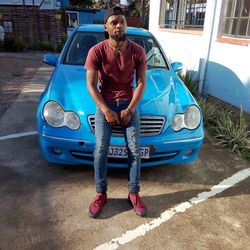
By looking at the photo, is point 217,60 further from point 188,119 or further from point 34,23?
point 34,23

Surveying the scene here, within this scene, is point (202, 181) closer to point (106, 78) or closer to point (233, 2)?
point (106, 78)

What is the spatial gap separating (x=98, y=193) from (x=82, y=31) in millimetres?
2723

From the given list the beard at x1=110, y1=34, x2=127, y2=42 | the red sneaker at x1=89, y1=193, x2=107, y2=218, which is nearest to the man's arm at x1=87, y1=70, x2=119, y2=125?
the beard at x1=110, y1=34, x2=127, y2=42

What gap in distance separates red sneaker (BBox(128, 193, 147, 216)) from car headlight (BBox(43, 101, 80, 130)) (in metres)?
0.85

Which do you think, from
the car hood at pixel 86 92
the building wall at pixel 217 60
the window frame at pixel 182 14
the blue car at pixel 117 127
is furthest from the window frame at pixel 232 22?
the blue car at pixel 117 127

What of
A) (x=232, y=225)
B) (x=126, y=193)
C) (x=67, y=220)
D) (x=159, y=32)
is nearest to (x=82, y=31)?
(x=126, y=193)

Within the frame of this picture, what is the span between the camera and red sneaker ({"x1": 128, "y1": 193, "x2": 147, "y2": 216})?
2736 mm

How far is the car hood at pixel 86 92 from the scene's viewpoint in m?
3.09

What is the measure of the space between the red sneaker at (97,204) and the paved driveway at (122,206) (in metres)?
0.05

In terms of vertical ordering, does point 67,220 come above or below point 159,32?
below

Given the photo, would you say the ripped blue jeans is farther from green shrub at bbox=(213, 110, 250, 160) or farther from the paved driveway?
green shrub at bbox=(213, 110, 250, 160)

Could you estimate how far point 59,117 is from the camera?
3051mm

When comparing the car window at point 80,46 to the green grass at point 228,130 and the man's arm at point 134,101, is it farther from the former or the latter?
the green grass at point 228,130

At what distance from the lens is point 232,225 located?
2.72 m
